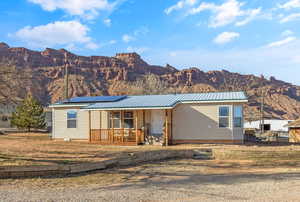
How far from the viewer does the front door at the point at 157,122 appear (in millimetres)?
19600

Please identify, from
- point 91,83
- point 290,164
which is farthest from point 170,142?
point 91,83

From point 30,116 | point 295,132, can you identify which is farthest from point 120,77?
point 295,132

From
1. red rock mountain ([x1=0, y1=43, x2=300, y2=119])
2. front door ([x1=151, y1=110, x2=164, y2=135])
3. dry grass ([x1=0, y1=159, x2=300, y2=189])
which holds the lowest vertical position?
dry grass ([x1=0, y1=159, x2=300, y2=189])

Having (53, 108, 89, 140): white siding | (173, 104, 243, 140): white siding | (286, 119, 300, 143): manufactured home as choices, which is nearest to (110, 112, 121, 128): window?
(53, 108, 89, 140): white siding

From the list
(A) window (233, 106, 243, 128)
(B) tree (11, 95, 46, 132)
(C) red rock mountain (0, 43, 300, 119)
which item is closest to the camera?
(A) window (233, 106, 243, 128)

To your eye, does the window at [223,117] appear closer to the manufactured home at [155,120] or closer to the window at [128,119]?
the manufactured home at [155,120]

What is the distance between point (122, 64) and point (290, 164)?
114 m

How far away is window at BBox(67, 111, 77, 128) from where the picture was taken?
21375 millimetres

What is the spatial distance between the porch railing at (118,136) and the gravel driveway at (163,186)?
822 centimetres

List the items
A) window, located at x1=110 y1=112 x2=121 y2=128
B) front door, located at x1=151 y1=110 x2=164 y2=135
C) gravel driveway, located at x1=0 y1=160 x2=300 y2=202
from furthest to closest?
window, located at x1=110 y1=112 x2=121 y2=128
front door, located at x1=151 y1=110 x2=164 y2=135
gravel driveway, located at x1=0 y1=160 x2=300 y2=202

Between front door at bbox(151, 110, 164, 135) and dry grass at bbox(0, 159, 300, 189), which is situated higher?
front door at bbox(151, 110, 164, 135)

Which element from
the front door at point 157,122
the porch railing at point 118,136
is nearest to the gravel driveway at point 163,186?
the porch railing at point 118,136

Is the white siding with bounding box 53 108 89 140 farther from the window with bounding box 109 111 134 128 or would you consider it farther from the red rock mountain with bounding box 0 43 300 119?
the red rock mountain with bounding box 0 43 300 119

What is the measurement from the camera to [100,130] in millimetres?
19922
